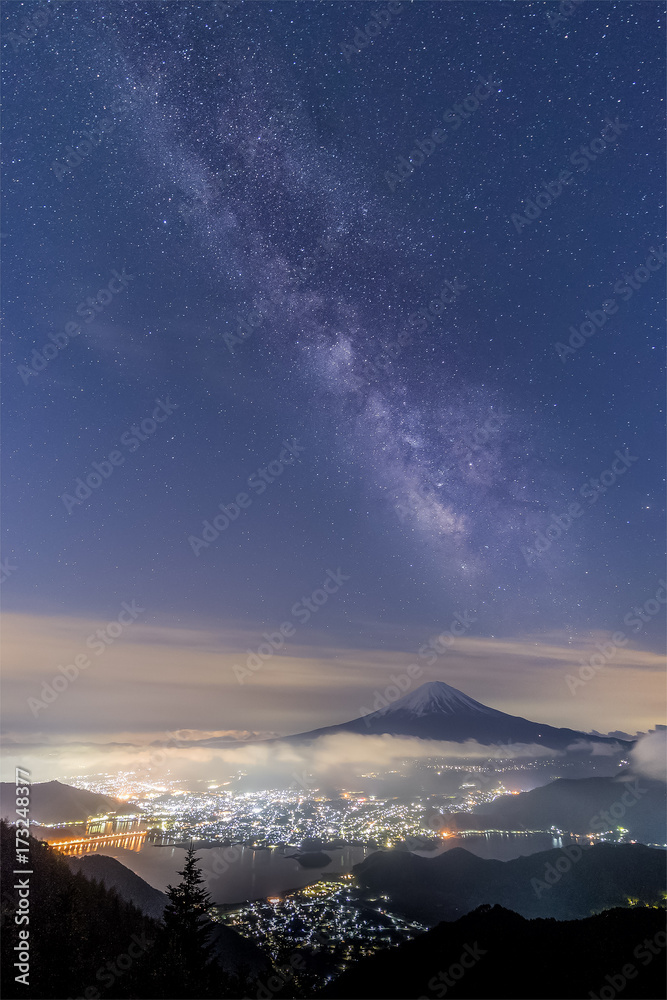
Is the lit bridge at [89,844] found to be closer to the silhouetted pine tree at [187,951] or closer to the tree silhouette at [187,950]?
the silhouetted pine tree at [187,951]

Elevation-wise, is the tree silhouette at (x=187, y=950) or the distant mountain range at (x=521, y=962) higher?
the tree silhouette at (x=187, y=950)

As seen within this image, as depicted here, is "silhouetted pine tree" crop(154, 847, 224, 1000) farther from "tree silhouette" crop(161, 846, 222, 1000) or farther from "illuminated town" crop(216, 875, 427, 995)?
"illuminated town" crop(216, 875, 427, 995)

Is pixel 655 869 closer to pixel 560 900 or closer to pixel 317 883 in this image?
pixel 560 900

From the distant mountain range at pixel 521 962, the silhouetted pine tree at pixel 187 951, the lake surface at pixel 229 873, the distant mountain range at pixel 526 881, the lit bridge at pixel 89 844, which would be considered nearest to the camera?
the silhouetted pine tree at pixel 187 951

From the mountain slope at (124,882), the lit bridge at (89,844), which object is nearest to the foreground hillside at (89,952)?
the mountain slope at (124,882)

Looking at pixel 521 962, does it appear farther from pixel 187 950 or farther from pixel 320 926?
pixel 320 926

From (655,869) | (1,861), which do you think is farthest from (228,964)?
(655,869)
